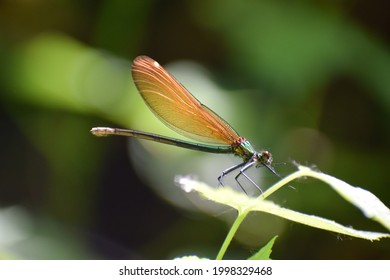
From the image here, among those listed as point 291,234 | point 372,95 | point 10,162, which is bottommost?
point 291,234

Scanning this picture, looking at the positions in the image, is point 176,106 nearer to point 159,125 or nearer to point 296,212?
point 296,212

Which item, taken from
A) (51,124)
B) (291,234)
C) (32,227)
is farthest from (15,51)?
(291,234)

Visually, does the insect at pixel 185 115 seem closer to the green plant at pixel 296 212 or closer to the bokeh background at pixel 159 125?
the green plant at pixel 296 212

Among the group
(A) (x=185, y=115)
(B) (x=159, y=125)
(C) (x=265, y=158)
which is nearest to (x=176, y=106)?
(A) (x=185, y=115)

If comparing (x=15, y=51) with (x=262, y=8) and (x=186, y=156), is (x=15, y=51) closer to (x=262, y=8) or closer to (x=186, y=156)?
(x=186, y=156)

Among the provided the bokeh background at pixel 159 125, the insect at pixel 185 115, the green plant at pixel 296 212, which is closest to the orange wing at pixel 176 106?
the insect at pixel 185 115
